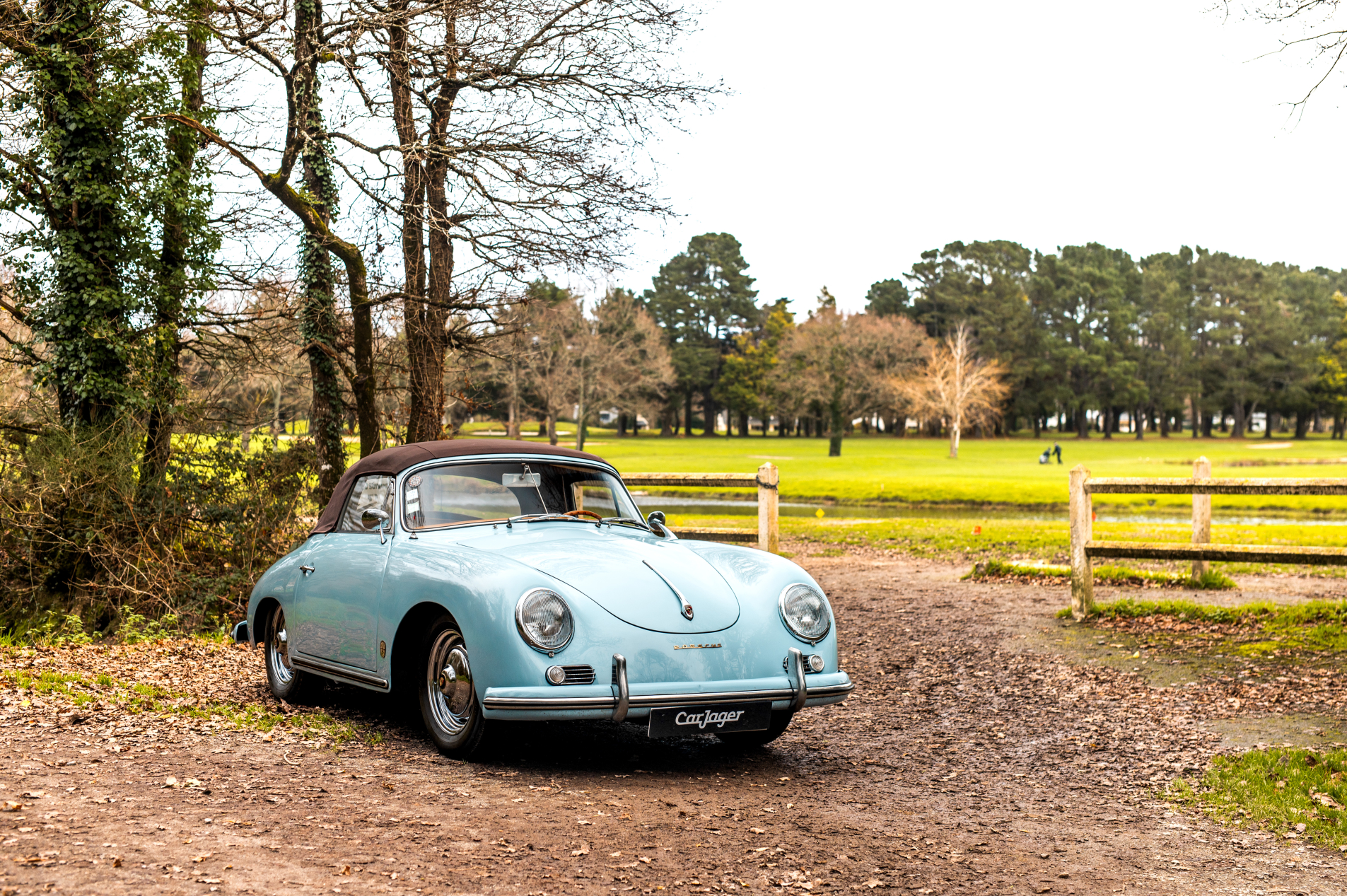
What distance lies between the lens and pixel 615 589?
5.60 metres

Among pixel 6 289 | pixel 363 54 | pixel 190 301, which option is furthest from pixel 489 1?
pixel 6 289

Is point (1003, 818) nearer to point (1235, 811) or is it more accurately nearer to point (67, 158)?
point (1235, 811)

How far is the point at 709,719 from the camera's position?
18.1ft

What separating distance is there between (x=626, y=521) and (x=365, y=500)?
169 cm

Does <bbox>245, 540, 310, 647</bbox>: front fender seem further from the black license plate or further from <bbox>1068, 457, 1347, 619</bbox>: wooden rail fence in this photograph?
<bbox>1068, 457, 1347, 619</bbox>: wooden rail fence

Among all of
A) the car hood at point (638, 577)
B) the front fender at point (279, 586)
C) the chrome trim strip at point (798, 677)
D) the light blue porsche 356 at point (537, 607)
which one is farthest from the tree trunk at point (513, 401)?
the chrome trim strip at point (798, 677)

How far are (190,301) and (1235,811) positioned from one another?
1224 cm

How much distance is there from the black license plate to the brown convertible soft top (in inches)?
73.2

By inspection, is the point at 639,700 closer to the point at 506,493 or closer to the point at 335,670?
the point at 506,493

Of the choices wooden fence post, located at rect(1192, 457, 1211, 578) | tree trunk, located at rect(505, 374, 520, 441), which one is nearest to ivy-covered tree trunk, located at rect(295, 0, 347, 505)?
wooden fence post, located at rect(1192, 457, 1211, 578)

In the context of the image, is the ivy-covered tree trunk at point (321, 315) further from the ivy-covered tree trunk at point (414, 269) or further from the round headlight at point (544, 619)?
the round headlight at point (544, 619)

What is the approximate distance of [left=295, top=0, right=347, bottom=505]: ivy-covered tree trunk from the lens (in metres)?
14.5

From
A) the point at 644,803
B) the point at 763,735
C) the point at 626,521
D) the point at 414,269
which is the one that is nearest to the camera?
the point at 644,803

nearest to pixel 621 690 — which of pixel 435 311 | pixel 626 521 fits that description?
pixel 626 521
